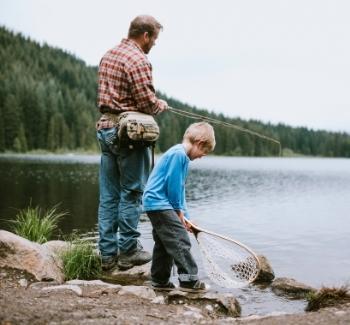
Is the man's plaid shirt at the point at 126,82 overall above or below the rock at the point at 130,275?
above

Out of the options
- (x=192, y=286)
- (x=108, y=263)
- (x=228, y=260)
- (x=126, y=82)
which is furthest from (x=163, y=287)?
(x=126, y=82)

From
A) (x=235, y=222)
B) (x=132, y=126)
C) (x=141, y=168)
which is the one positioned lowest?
(x=235, y=222)

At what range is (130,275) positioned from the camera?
661cm

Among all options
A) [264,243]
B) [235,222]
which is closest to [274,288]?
[264,243]

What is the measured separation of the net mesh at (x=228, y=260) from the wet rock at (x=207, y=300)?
0.71 m

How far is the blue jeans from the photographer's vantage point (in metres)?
6.39

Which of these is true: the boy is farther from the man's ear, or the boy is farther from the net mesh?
the man's ear

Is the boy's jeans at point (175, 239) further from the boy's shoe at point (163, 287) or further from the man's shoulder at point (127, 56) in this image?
the man's shoulder at point (127, 56)

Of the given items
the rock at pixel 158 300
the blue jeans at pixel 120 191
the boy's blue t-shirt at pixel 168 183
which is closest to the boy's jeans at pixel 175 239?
the boy's blue t-shirt at pixel 168 183

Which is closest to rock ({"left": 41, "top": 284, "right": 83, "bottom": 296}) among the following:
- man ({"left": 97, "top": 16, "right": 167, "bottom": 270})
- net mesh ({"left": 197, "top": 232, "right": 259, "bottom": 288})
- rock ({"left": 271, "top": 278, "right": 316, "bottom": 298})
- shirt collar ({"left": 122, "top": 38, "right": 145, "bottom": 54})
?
man ({"left": 97, "top": 16, "right": 167, "bottom": 270})

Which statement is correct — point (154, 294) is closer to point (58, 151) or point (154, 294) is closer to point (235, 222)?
point (235, 222)

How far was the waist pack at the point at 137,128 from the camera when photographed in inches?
238

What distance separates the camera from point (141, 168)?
21.1 feet

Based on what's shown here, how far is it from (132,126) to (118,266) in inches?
80.9
